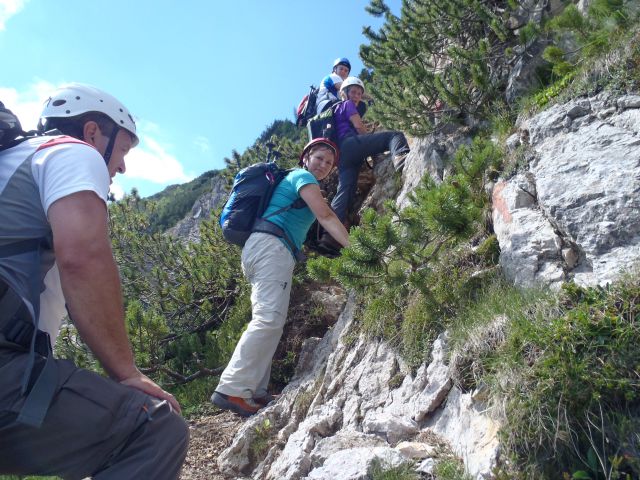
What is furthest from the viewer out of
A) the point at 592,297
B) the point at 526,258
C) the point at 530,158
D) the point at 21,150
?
the point at 530,158

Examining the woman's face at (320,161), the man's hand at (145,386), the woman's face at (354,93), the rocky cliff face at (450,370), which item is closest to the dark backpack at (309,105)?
the woman's face at (354,93)

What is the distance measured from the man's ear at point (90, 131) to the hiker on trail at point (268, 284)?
247 cm

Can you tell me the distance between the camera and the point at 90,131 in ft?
10.1

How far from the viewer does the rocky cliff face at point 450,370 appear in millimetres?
3271

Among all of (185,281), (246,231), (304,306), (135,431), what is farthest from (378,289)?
Result: (185,281)

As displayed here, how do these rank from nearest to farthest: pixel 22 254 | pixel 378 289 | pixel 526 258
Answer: pixel 22 254 < pixel 526 258 < pixel 378 289

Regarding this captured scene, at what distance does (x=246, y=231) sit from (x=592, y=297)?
3369 millimetres

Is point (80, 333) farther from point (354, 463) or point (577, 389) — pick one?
point (577, 389)

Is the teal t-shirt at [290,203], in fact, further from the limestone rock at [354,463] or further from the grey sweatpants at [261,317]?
the limestone rock at [354,463]

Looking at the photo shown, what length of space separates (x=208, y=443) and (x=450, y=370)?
111 inches

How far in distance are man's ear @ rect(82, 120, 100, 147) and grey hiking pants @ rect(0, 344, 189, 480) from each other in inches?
54.5

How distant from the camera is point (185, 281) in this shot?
8242 mm

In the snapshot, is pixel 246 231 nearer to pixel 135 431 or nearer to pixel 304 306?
pixel 304 306

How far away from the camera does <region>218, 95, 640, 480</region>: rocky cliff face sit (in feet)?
10.7
